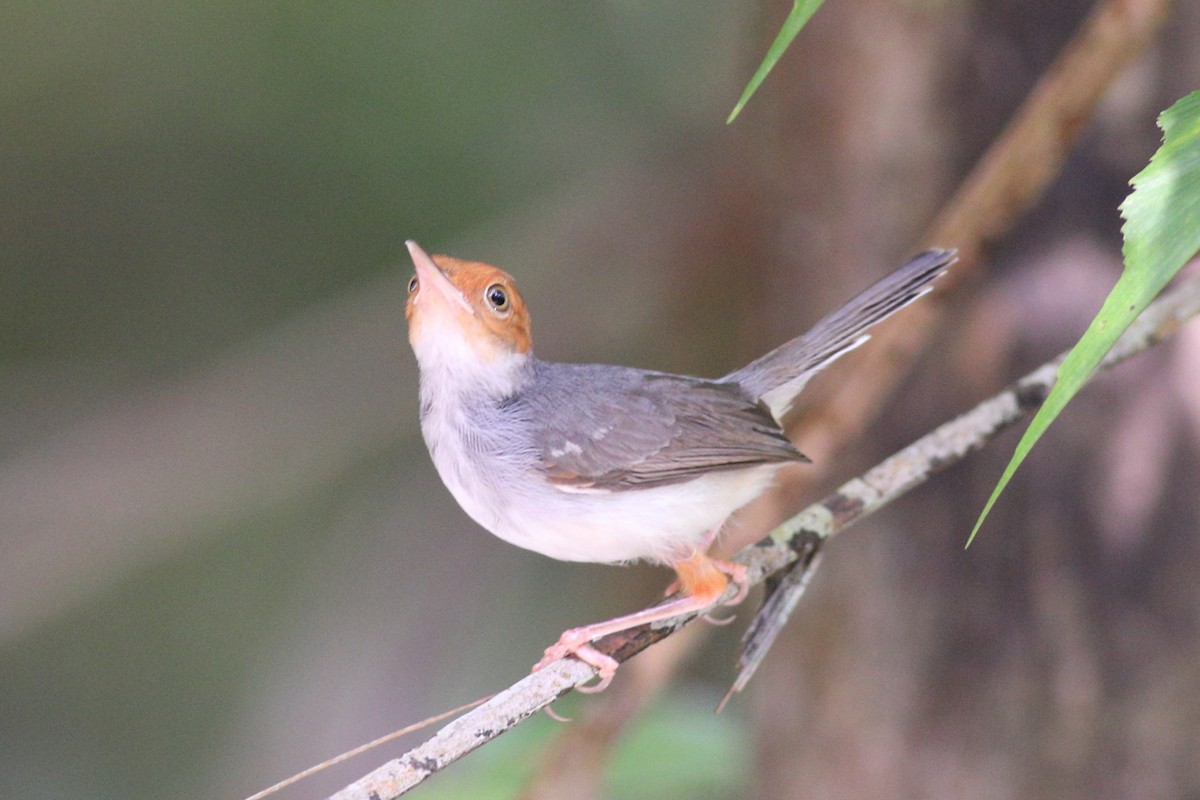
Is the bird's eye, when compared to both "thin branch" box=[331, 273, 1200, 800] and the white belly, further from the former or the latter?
"thin branch" box=[331, 273, 1200, 800]

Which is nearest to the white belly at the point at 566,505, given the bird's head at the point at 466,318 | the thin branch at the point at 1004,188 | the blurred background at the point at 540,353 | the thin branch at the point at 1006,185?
the bird's head at the point at 466,318

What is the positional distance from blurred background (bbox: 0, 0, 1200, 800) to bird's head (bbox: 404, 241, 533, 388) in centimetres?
115

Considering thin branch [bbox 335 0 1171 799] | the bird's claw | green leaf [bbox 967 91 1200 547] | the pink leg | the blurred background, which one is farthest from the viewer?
the blurred background

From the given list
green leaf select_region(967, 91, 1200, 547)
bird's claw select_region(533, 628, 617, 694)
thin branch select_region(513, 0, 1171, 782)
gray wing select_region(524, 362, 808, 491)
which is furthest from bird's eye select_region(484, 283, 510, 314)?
green leaf select_region(967, 91, 1200, 547)

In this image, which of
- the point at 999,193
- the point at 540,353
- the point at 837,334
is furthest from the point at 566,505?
the point at 540,353

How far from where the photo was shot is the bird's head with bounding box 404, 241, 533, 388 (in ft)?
9.82

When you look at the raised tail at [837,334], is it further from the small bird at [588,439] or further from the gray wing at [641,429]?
the gray wing at [641,429]

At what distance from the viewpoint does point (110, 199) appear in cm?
669

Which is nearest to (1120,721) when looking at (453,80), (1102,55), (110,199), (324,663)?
(1102,55)

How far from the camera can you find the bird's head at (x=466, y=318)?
9.82 ft

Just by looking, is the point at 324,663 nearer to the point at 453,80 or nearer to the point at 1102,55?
the point at 453,80

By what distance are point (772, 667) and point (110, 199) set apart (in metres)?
4.50

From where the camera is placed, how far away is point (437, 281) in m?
2.91

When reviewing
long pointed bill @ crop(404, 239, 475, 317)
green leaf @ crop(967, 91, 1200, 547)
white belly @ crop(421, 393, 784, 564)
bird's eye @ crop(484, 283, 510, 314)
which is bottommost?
green leaf @ crop(967, 91, 1200, 547)
